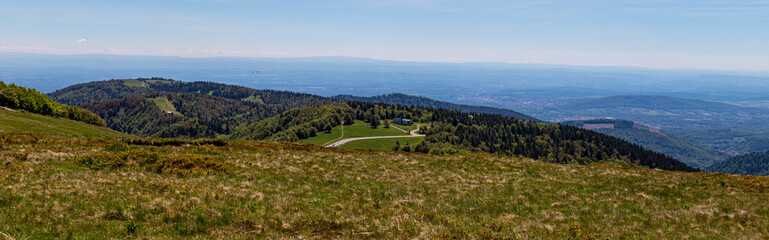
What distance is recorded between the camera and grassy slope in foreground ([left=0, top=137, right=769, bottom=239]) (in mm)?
14234

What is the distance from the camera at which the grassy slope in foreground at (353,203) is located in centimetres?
1423

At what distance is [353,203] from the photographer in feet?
64.5

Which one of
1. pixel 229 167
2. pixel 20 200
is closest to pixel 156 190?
pixel 20 200

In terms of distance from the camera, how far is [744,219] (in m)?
17.9

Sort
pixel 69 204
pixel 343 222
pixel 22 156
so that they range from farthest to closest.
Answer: pixel 22 156
pixel 343 222
pixel 69 204

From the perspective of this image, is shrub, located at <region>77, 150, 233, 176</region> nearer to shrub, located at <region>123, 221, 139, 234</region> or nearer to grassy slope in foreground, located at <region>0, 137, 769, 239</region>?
grassy slope in foreground, located at <region>0, 137, 769, 239</region>

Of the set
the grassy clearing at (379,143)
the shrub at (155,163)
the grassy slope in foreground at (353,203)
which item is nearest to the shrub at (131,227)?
the grassy slope in foreground at (353,203)

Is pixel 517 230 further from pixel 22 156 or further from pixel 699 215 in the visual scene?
pixel 22 156

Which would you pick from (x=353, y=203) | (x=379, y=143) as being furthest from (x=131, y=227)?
(x=379, y=143)

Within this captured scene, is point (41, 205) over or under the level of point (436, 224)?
over

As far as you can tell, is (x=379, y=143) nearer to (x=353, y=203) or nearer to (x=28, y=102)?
(x=28, y=102)

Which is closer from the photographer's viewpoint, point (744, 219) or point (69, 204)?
point (69, 204)

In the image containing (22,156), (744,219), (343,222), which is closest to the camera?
(343,222)

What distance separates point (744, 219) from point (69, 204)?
31817 mm
